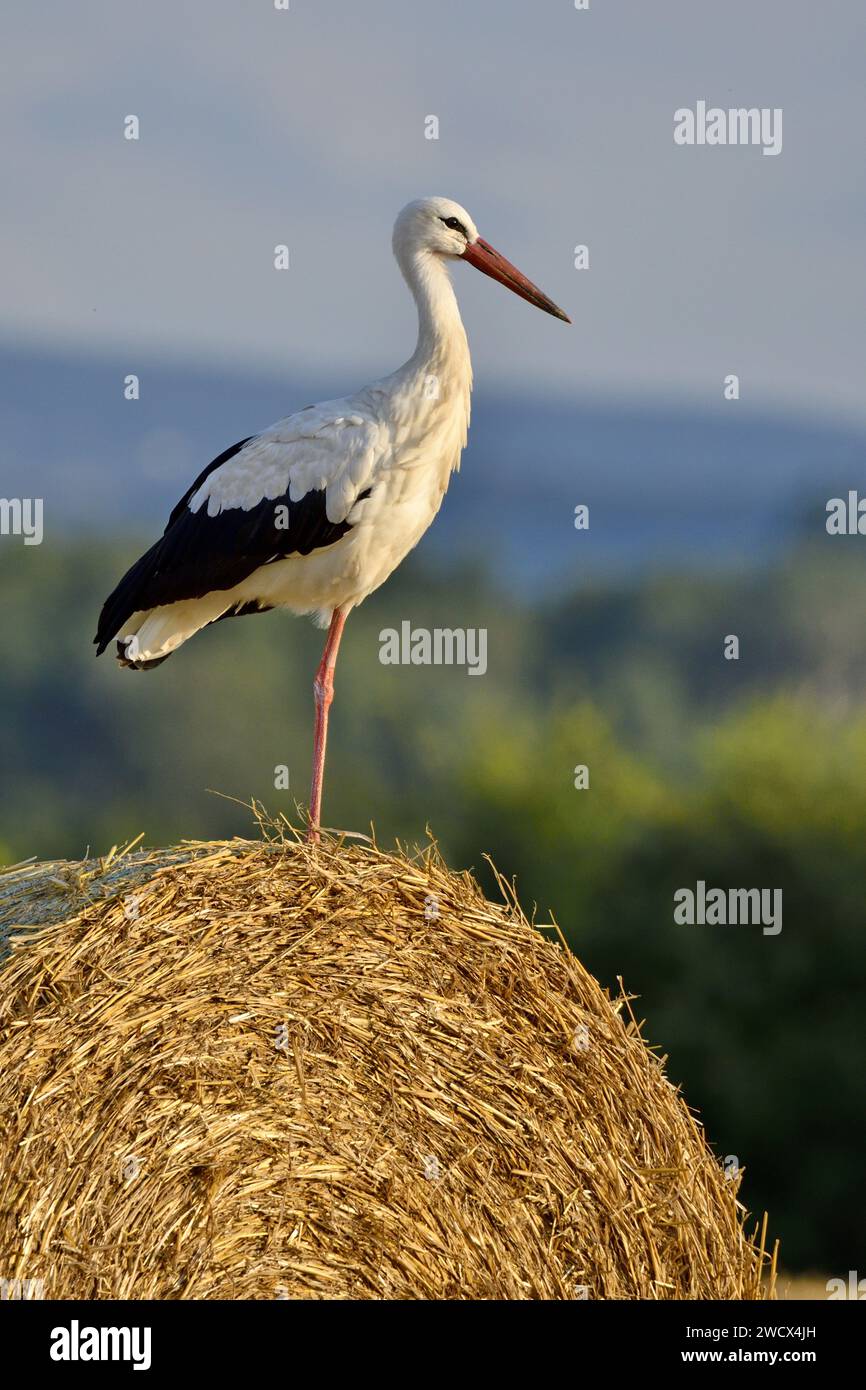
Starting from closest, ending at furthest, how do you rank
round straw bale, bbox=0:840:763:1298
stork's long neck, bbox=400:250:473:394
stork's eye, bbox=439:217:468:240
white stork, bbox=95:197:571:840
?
1. round straw bale, bbox=0:840:763:1298
2. white stork, bbox=95:197:571:840
3. stork's long neck, bbox=400:250:473:394
4. stork's eye, bbox=439:217:468:240

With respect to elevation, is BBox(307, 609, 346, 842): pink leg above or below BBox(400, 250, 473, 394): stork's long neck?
below

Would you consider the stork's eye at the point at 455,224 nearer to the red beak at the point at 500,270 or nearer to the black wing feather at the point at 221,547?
the red beak at the point at 500,270

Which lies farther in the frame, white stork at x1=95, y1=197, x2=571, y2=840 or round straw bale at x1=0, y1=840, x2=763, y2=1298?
white stork at x1=95, y1=197, x2=571, y2=840

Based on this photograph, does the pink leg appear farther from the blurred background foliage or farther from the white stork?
the blurred background foliage

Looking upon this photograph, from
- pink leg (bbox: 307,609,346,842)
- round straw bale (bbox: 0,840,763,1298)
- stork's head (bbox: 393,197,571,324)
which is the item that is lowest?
round straw bale (bbox: 0,840,763,1298)

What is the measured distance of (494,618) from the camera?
2673 cm

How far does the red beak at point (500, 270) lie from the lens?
5.60 metres

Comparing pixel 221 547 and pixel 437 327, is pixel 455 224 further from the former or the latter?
pixel 221 547

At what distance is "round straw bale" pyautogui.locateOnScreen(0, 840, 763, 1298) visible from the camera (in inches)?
159

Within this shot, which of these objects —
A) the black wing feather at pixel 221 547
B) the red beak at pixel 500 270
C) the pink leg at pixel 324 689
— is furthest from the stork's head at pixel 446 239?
the pink leg at pixel 324 689

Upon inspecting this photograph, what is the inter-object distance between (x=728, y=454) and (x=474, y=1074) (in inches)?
1156

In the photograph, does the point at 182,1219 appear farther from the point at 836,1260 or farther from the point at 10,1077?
the point at 836,1260

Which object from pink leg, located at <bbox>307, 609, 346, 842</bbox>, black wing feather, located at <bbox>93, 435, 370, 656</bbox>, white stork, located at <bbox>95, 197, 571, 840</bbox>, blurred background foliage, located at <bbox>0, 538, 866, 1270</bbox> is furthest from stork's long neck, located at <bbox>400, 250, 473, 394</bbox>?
blurred background foliage, located at <bbox>0, 538, 866, 1270</bbox>
